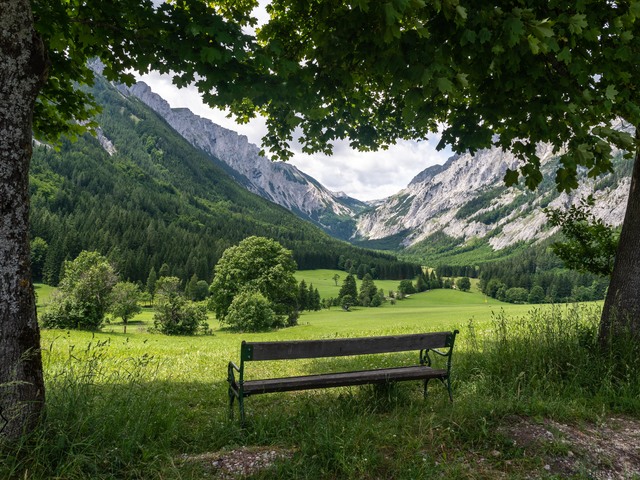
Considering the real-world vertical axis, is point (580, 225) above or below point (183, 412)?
above

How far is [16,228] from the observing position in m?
3.97

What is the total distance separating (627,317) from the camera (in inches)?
258

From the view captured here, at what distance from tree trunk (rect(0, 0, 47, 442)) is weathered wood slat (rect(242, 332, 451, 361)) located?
2509 millimetres

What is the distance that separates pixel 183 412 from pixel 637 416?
6.87 meters

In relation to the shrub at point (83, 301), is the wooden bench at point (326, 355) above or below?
above

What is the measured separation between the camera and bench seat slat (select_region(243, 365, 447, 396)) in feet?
18.1

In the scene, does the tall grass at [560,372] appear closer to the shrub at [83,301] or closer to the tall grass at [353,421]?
the tall grass at [353,421]

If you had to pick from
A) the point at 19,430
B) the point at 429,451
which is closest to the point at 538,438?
the point at 429,451

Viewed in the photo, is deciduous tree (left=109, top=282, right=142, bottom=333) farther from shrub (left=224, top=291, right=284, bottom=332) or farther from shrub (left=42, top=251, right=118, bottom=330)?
shrub (left=224, top=291, right=284, bottom=332)

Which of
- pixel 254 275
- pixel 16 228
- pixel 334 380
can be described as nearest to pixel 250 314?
pixel 254 275

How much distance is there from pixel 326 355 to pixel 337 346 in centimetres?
23

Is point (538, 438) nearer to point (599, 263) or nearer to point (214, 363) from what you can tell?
point (599, 263)

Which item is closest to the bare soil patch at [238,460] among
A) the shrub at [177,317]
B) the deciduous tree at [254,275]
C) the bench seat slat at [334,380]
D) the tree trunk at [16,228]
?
the bench seat slat at [334,380]

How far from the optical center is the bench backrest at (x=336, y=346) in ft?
18.4
